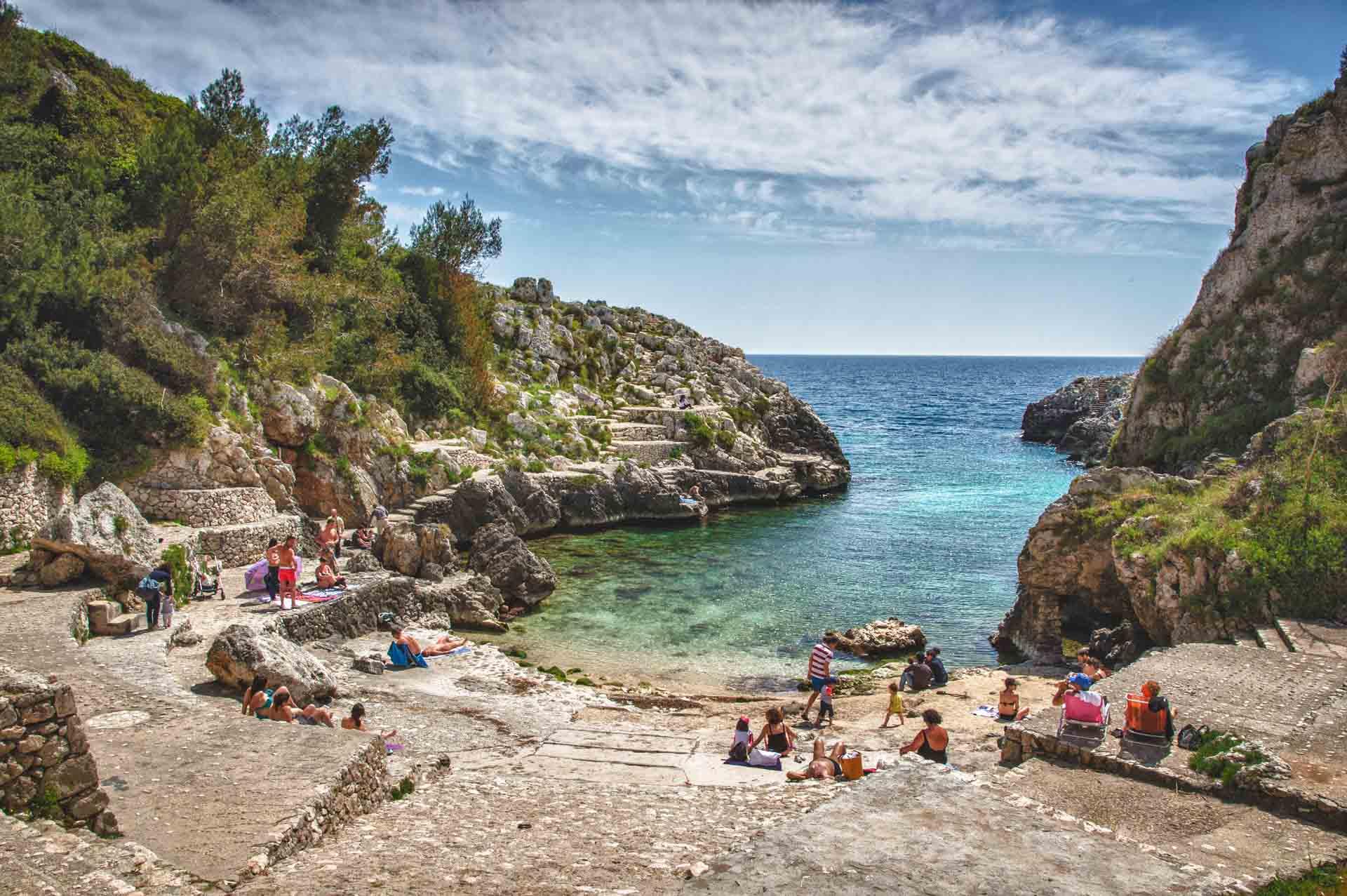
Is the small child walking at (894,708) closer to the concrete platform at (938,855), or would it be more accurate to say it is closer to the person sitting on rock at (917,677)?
the person sitting on rock at (917,677)

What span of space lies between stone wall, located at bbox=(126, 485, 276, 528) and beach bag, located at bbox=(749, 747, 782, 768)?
62.3ft

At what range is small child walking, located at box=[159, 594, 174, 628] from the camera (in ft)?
57.4

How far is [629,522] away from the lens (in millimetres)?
42750

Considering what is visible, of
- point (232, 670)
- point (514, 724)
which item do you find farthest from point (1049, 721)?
point (232, 670)

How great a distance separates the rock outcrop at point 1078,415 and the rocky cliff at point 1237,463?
148 ft

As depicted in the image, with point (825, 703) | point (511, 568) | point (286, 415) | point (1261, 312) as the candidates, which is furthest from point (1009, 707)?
point (286, 415)

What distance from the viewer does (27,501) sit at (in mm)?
20641

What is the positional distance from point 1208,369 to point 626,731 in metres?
25.8

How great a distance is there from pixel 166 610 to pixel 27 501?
6.66 meters

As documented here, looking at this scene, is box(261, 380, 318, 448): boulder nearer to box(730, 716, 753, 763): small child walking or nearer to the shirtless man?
the shirtless man

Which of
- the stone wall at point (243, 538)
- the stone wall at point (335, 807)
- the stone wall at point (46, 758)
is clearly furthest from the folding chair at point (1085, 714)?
the stone wall at point (243, 538)

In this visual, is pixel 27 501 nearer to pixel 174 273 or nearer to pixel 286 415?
pixel 286 415

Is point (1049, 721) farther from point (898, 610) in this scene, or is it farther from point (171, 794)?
point (898, 610)

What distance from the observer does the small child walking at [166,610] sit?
57.4 ft
